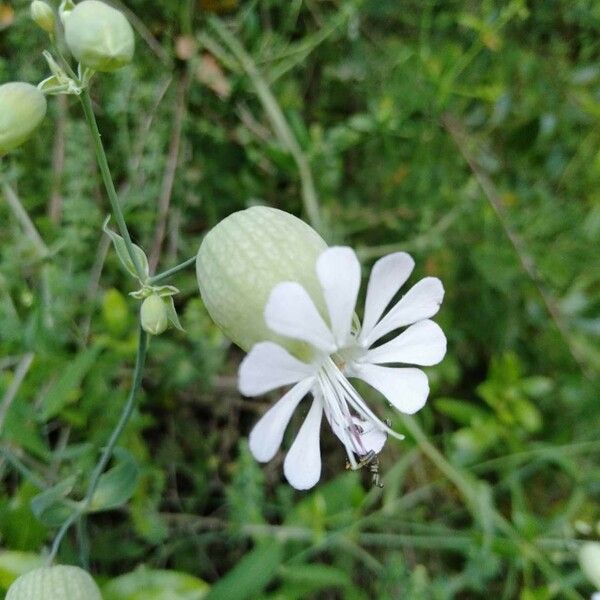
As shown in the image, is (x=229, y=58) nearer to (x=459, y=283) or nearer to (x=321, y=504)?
(x=459, y=283)

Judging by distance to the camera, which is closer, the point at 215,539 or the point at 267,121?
the point at 215,539

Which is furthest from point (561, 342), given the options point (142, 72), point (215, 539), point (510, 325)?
point (142, 72)

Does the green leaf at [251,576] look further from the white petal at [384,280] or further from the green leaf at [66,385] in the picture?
the white petal at [384,280]

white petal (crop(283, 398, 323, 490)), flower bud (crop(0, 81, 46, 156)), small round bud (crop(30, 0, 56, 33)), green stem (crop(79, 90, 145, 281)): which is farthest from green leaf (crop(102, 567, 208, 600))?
small round bud (crop(30, 0, 56, 33))

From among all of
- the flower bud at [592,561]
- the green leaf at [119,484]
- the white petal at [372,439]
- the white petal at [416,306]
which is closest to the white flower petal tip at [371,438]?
the white petal at [372,439]

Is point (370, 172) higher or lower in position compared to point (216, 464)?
higher

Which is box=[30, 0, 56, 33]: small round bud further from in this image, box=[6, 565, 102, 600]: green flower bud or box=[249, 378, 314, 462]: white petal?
box=[6, 565, 102, 600]: green flower bud
